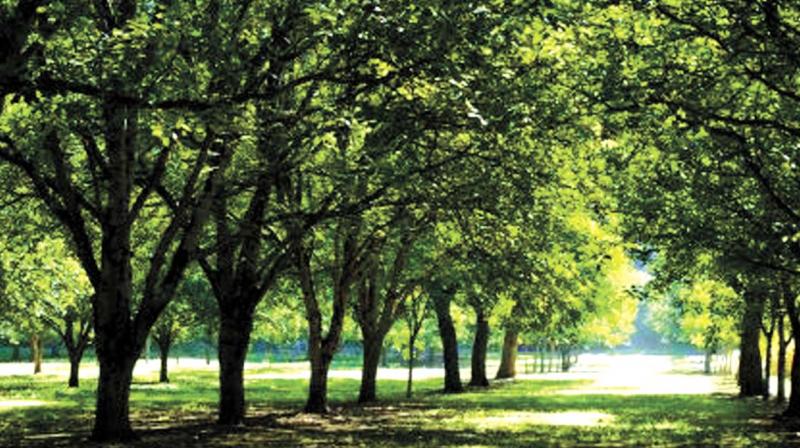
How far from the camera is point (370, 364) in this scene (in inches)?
1512

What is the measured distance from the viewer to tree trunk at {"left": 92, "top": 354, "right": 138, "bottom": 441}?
19.4 meters

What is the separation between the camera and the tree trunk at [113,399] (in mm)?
19359

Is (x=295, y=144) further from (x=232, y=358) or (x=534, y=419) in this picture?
(x=534, y=419)

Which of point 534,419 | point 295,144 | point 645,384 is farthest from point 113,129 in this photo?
point 645,384

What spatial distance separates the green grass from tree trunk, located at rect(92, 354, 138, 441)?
1.65ft

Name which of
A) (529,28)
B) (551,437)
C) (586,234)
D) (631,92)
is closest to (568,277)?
(586,234)

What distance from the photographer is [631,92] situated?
16.6 metres

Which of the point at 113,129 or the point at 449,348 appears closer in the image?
the point at 113,129

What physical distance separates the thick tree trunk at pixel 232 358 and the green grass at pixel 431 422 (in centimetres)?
66

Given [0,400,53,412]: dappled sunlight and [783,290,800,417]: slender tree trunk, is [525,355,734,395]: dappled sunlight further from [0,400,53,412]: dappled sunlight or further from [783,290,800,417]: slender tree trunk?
[0,400,53,412]: dappled sunlight

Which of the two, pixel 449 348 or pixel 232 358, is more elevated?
pixel 232 358

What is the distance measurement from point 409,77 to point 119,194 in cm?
842

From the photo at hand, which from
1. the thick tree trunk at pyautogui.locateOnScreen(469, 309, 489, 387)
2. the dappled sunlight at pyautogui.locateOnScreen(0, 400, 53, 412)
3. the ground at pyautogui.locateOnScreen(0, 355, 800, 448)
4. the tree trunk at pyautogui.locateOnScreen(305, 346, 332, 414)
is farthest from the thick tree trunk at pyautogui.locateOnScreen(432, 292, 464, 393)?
the dappled sunlight at pyautogui.locateOnScreen(0, 400, 53, 412)

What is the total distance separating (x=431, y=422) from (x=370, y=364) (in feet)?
33.5
